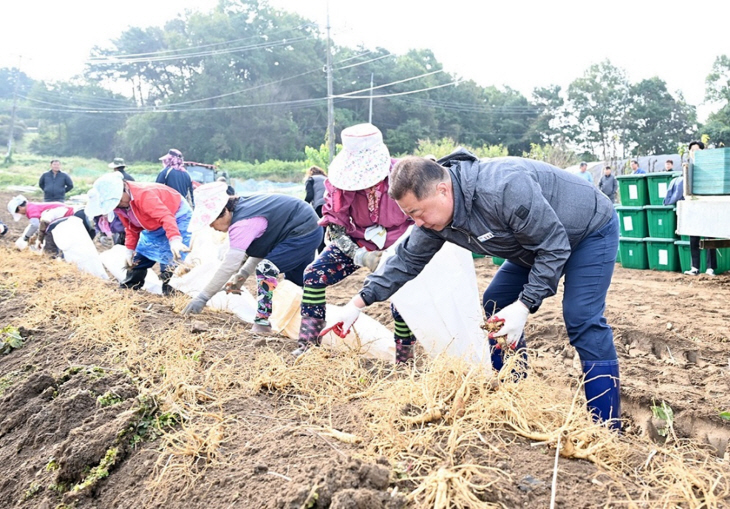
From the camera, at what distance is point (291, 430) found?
209 cm

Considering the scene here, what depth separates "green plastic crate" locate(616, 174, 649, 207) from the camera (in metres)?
8.73

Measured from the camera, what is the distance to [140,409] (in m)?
2.45

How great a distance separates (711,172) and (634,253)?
589 centimetres

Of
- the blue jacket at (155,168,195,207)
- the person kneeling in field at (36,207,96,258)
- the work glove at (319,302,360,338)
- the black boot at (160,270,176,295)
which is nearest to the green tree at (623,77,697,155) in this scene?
the blue jacket at (155,168,195,207)

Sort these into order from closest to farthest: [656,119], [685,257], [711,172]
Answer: [711,172]
[685,257]
[656,119]

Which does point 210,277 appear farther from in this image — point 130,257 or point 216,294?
point 130,257

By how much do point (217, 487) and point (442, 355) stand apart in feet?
3.30

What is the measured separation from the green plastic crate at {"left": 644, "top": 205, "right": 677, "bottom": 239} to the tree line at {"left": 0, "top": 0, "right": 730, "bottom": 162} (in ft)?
118

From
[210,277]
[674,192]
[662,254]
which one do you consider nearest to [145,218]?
[210,277]

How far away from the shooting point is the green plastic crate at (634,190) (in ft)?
28.7

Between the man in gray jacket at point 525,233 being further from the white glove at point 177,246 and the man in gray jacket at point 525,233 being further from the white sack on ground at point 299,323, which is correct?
the white glove at point 177,246

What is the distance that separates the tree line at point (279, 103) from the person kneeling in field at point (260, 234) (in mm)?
40164

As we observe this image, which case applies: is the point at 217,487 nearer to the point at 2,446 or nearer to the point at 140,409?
the point at 140,409

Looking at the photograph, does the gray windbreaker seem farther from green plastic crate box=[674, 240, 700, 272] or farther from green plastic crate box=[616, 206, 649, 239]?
green plastic crate box=[616, 206, 649, 239]
